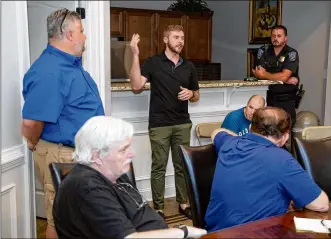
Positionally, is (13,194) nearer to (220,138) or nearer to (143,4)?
(220,138)

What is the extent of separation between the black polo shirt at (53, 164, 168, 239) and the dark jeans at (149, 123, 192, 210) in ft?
5.98

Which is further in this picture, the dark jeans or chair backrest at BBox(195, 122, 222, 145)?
chair backrest at BBox(195, 122, 222, 145)

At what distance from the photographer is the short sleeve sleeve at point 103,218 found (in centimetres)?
135

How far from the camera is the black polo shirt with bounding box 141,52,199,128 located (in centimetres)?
331

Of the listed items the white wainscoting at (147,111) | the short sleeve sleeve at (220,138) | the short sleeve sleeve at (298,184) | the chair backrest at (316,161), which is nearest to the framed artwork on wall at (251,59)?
the white wainscoting at (147,111)

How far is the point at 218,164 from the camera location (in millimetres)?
1940

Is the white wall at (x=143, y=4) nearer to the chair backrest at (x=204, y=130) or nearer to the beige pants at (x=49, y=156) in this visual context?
the chair backrest at (x=204, y=130)

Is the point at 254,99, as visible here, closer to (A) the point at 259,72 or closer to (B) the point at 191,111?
(B) the point at 191,111

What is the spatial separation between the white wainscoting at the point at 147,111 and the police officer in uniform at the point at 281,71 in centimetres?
13

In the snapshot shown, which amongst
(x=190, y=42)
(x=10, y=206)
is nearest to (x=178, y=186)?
(x=10, y=206)

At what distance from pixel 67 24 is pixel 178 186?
69.0 inches

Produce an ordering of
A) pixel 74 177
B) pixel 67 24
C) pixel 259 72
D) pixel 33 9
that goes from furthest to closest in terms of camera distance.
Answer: pixel 259 72
pixel 33 9
pixel 67 24
pixel 74 177

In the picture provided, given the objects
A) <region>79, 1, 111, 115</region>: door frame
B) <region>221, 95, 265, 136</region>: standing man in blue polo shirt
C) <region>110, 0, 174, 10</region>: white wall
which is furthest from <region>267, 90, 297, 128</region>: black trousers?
<region>110, 0, 174, 10</region>: white wall

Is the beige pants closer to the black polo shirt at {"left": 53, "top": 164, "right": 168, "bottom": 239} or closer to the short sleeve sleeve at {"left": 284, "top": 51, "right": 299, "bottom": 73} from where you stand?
the black polo shirt at {"left": 53, "top": 164, "right": 168, "bottom": 239}
